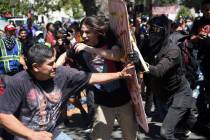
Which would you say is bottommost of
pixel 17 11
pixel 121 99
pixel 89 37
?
pixel 17 11

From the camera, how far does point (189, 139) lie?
6.54 meters

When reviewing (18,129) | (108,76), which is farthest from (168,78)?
(18,129)

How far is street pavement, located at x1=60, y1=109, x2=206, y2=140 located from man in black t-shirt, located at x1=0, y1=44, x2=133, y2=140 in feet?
10.4

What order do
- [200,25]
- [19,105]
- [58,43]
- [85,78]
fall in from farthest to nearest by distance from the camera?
[58,43] → [200,25] → [85,78] → [19,105]

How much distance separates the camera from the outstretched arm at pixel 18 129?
10.9 ft

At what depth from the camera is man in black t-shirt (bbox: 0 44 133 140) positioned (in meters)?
3.38

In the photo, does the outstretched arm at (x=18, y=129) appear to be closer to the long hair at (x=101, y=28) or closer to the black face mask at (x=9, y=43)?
the long hair at (x=101, y=28)

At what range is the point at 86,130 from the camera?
7.25m

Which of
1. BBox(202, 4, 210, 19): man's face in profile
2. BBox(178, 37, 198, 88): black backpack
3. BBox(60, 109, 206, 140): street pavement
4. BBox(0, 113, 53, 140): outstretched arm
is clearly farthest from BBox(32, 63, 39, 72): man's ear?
BBox(178, 37, 198, 88): black backpack

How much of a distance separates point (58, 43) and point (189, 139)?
2.88 metres

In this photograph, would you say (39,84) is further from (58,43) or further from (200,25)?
(58,43)

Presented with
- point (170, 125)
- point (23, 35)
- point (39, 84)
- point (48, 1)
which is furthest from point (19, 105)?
point (48, 1)

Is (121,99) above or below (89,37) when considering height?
below

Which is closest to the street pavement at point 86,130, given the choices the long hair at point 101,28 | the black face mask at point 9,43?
the black face mask at point 9,43
